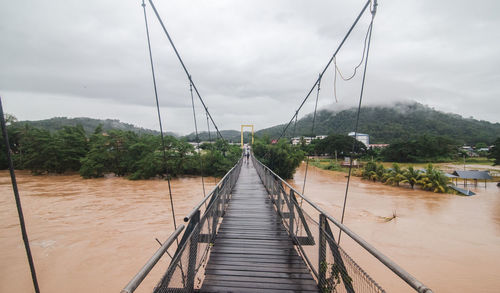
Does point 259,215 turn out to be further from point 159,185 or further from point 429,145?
point 429,145

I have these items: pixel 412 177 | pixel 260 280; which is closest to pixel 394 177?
pixel 412 177

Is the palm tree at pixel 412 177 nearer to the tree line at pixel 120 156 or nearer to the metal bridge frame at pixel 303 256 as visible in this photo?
the tree line at pixel 120 156

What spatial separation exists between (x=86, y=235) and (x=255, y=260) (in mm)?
9756

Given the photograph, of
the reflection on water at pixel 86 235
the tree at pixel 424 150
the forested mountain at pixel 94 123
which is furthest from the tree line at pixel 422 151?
the forested mountain at pixel 94 123

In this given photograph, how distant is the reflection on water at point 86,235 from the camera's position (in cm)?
621

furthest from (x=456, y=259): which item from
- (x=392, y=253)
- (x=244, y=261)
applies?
(x=244, y=261)

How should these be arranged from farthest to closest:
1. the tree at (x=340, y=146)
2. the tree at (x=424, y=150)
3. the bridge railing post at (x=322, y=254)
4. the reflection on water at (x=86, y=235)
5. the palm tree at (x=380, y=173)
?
the tree at (x=340, y=146) → the tree at (x=424, y=150) → the palm tree at (x=380, y=173) → the reflection on water at (x=86, y=235) → the bridge railing post at (x=322, y=254)

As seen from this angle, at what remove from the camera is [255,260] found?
287 centimetres

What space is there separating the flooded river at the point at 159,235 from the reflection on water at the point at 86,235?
0.03 metres

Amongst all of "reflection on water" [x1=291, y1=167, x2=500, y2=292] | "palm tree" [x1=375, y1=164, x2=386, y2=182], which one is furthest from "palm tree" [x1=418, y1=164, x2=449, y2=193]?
"palm tree" [x1=375, y1=164, x2=386, y2=182]

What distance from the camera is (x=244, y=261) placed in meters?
2.83

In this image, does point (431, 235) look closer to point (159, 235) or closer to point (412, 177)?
point (159, 235)

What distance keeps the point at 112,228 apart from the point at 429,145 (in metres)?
50.6

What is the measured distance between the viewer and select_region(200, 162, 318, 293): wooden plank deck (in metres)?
2.34
